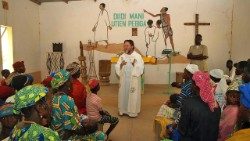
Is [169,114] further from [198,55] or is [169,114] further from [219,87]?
[198,55]

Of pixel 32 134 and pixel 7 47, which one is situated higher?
pixel 7 47

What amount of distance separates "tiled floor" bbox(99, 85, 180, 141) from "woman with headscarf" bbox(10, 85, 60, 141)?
3196 millimetres

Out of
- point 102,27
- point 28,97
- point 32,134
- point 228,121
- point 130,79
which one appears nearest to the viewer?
point 32,134

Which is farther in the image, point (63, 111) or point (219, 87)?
point (219, 87)

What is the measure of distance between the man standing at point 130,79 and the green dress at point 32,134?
4.73 meters

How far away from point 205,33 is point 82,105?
24.4 feet

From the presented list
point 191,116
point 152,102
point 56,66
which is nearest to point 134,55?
point 152,102

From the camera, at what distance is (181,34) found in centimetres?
1070

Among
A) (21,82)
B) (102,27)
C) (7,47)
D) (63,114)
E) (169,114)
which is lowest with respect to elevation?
(169,114)

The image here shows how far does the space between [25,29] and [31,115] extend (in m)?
8.23

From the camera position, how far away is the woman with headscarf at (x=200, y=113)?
9.29 ft

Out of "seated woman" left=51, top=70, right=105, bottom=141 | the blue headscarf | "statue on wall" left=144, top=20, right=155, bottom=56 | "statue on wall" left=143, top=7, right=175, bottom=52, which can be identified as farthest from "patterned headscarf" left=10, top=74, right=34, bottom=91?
"statue on wall" left=143, top=7, right=175, bottom=52

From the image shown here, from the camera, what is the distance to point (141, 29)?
424 inches

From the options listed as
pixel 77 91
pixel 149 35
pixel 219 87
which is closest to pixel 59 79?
pixel 77 91
